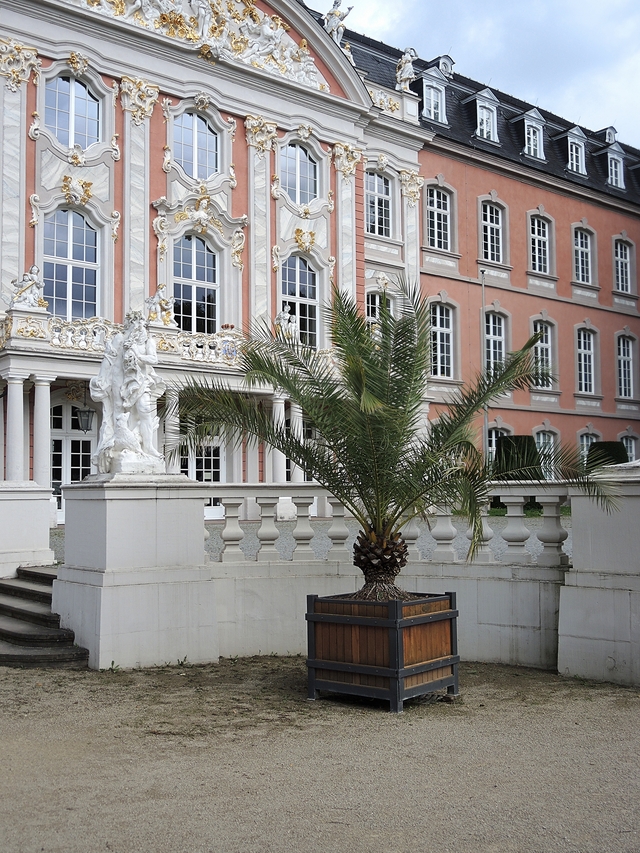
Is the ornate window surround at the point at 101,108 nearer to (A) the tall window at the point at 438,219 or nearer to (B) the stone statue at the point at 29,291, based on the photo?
A: (B) the stone statue at the point at 29,291

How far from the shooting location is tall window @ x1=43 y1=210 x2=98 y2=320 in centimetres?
2169

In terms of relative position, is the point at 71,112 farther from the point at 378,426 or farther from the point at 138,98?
the point at 378,426

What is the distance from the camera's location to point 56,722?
695cm

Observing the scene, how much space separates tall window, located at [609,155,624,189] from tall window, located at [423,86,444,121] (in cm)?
954

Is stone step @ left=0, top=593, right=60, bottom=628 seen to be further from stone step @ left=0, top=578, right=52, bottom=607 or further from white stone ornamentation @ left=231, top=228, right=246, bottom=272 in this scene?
white stone ornamentation @ left=231, top=228, right=246, bottom=272

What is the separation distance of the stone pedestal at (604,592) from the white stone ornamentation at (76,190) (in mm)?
16292

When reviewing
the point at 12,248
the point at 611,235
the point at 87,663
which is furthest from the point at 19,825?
the point at 611,235

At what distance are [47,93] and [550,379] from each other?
1700cm


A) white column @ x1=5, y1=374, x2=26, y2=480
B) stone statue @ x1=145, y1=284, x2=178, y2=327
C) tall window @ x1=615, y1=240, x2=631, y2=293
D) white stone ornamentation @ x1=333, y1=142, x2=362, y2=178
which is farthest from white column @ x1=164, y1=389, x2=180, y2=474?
tall window @ x1=615, y1=240, x2=631, y2=293

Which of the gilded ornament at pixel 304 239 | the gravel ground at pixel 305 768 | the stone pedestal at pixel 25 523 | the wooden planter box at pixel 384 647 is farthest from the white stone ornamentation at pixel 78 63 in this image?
the wooden planter box at pixel 384 647

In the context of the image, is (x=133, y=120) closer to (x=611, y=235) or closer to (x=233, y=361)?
(x=233, y=361)

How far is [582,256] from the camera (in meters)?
35.0

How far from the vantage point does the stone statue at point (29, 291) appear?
65.3 feet

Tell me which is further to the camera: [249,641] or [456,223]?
→ [456,223]
